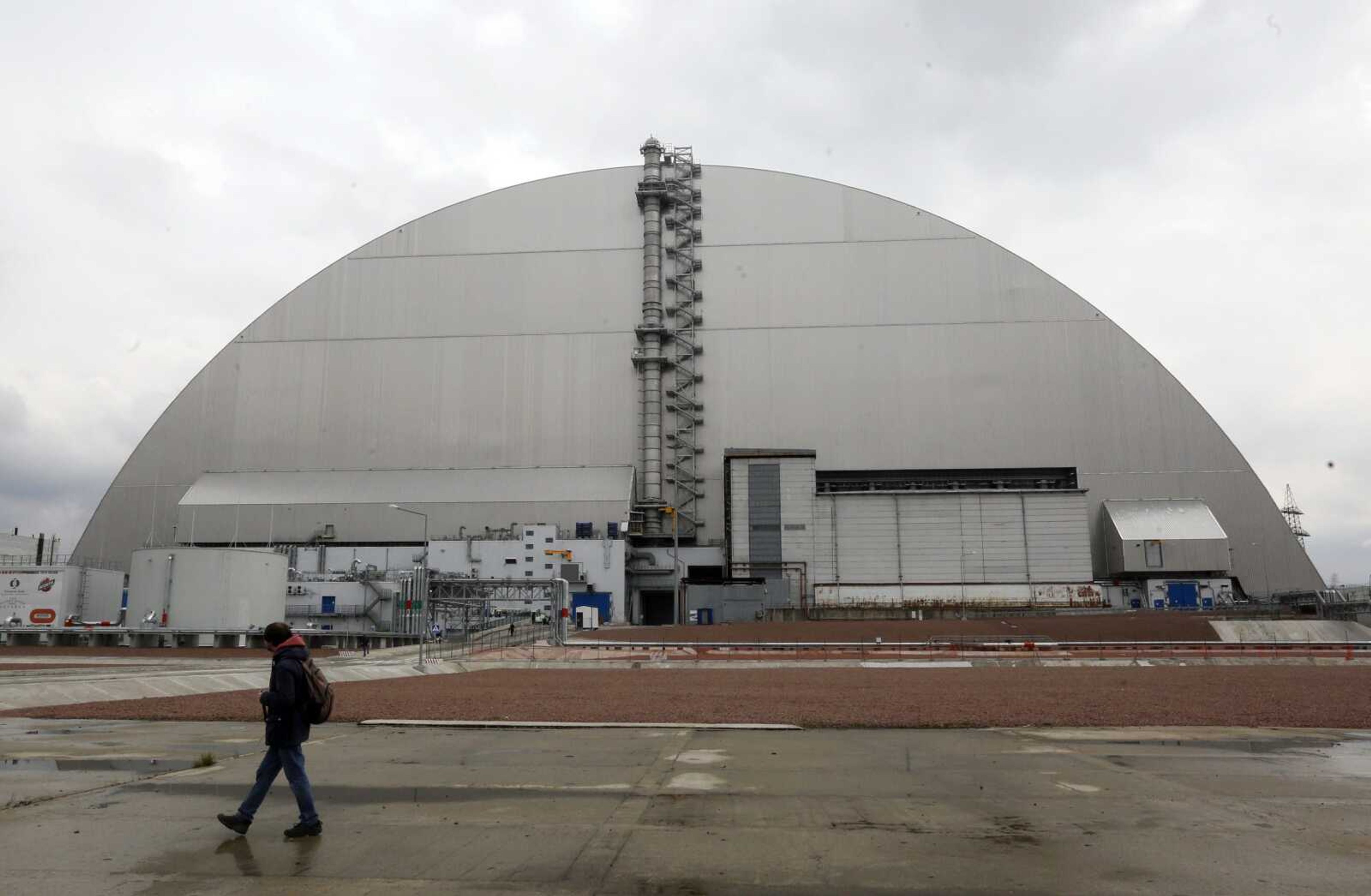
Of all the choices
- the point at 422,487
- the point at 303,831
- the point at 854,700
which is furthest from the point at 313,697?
the point at 422,487

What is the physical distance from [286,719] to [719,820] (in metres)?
3.64

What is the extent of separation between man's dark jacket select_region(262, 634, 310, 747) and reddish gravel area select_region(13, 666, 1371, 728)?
25.8 feet

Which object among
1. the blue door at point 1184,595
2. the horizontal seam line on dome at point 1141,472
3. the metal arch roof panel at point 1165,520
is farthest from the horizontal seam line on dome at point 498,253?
the blue door at point 1184,595

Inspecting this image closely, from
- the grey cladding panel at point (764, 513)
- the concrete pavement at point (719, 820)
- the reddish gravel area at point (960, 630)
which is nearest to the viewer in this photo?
the concrete pavement at point (719, 820)

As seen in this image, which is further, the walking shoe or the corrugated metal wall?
the corrugated metal wall

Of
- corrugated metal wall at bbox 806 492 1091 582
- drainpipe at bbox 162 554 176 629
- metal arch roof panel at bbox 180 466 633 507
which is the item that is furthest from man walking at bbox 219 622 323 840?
metal arch roof panel at bbox 180 466 633 507

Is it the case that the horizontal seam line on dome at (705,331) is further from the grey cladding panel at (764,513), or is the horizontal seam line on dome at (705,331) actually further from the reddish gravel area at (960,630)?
A: the reddish gravel area at (960,630)

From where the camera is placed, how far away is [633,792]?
8977 millimetres

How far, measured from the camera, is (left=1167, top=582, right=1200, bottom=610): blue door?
208 ft

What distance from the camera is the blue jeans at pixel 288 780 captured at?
24.0ft

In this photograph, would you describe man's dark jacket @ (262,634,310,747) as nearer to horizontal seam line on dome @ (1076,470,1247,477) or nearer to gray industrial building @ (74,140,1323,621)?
gray industrial building @ (74,140,1323,621)

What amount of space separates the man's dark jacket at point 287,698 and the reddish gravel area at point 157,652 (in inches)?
1342

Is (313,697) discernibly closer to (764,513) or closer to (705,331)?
(764,513)

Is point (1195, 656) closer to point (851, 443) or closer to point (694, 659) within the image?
point (694, 659)
